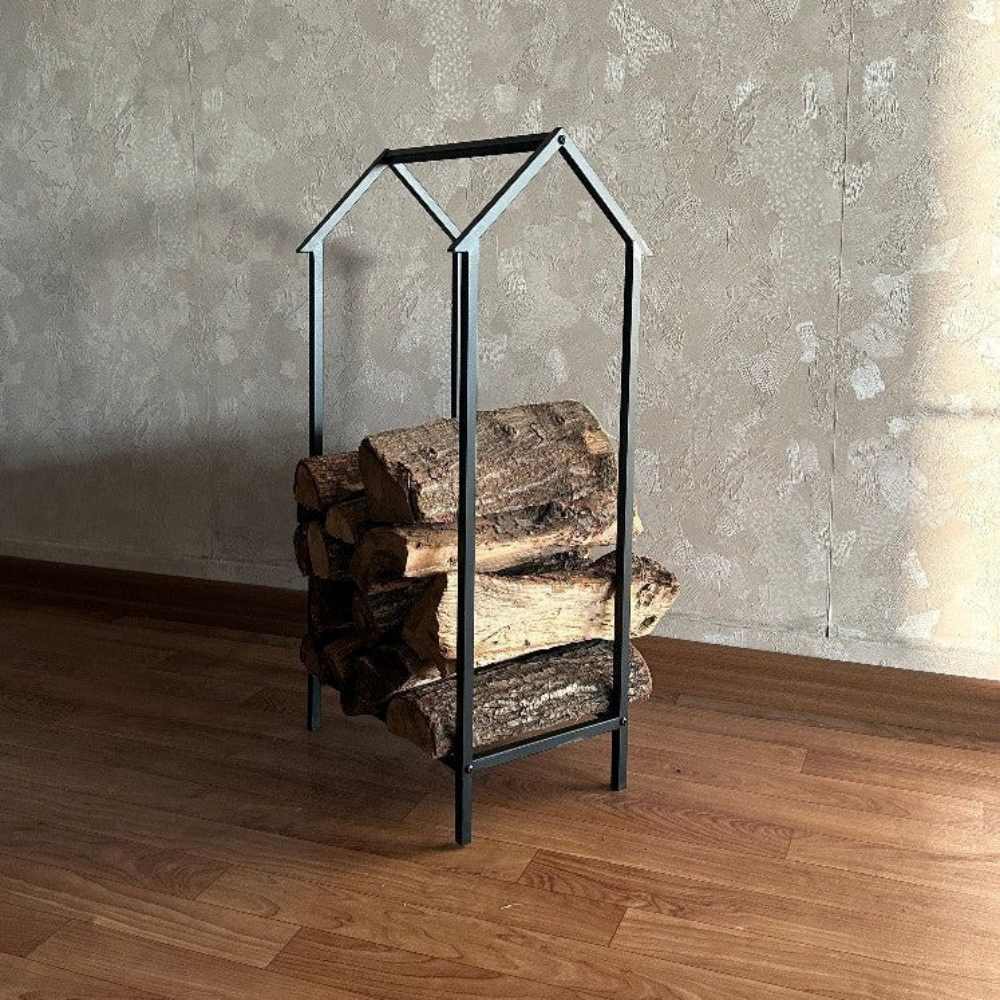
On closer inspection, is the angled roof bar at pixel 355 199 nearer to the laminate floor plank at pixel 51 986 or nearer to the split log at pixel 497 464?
the split log at pixel 497 464

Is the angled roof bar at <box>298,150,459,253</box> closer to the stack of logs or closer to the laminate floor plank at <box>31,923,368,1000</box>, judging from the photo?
the stack of logs

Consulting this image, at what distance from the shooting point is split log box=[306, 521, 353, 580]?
2246 mm

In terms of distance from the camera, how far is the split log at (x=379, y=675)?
214 cm

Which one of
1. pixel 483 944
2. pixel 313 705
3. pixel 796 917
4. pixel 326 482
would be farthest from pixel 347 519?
pixel 796 917

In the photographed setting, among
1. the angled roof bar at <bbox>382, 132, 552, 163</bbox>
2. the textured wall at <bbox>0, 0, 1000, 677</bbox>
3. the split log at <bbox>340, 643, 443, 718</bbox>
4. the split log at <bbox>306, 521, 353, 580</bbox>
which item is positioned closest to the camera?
the angled roof bar at <bbox>382, 132, 552, 163</bbox>

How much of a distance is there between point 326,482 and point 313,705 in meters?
0.47

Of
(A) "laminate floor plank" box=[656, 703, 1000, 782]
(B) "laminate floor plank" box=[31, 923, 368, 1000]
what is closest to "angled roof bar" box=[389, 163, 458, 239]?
(A) "laminate floor plank" box=[656, 703, 1000, 782]

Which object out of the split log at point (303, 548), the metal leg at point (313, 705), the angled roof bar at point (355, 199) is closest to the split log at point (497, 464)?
the split log at point (303, 548)

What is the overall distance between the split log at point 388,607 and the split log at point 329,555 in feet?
0.27

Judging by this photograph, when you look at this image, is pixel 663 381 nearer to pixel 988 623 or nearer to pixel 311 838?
pixel 988 623

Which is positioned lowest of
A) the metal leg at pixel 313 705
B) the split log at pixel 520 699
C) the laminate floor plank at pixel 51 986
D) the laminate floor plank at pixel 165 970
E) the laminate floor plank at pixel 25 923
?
the laminate floor plank at pixel 51 986

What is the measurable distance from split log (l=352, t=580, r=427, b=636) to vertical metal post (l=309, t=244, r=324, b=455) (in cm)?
32

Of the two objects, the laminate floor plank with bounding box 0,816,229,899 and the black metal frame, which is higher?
the black metal frame

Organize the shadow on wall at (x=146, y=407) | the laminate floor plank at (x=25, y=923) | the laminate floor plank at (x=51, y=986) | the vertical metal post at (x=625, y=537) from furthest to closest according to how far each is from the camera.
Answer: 1. the shadow on wall at (x=146, y=407)
2. the vertical metal post at (x=625, y=537)
3. the laminate floor plank at (x=25, y=923)
4. the laminate floor plank at (x=51, y=986)
